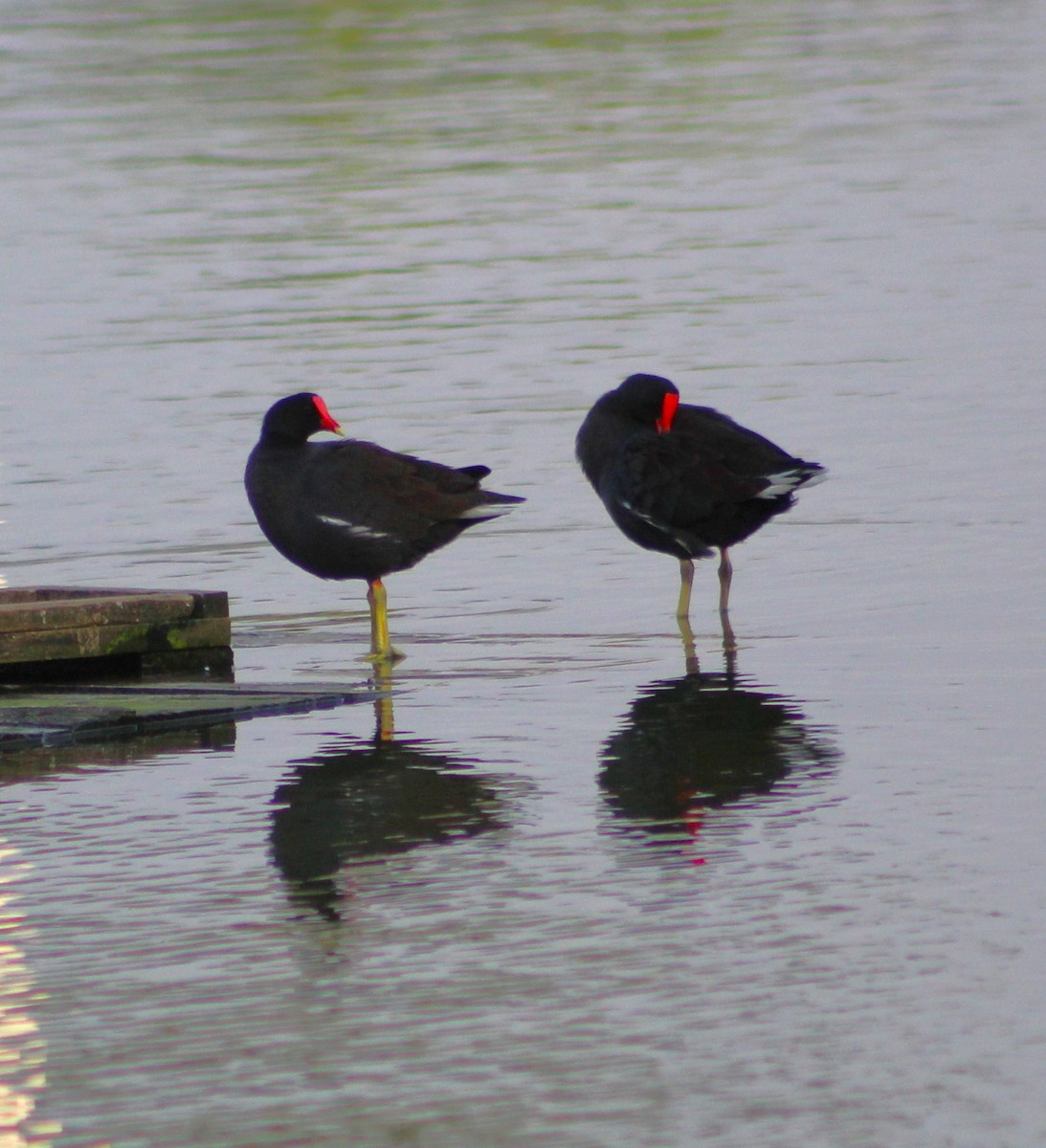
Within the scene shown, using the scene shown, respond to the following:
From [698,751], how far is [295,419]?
3109 mm

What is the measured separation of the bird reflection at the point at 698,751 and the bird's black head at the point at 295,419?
212 cm

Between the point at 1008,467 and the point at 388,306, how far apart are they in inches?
312

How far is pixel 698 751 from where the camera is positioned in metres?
7.80

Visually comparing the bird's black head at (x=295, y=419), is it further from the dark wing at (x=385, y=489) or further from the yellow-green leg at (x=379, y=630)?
the yellow-green leg at (x=379, y=630)

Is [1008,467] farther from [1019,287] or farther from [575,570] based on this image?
[1019,287]

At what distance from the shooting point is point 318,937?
5.93 m

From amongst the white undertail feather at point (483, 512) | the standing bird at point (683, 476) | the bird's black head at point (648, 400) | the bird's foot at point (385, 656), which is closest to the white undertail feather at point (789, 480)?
the standing bird at point (683, 476)

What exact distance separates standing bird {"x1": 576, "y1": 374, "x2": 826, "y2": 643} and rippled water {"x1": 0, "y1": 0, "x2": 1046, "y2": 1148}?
1.10 ft

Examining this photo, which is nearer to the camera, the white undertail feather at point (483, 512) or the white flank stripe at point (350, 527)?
the white flank stripe at point (350, 527)

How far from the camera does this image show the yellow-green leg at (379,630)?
974 centimetres

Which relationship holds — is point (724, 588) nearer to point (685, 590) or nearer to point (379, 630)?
point (685, 590)

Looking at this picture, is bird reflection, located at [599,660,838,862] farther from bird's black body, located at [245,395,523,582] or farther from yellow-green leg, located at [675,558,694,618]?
bird's black body, located at [245,395,523,582]

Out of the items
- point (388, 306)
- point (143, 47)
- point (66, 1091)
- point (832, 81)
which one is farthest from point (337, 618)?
point (143, 47)

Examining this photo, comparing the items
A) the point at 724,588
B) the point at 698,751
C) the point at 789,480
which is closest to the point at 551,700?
the point at 698,751
